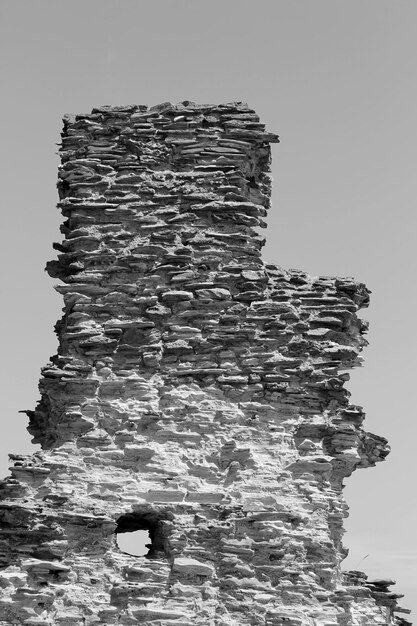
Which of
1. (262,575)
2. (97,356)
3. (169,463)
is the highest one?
(97,356)

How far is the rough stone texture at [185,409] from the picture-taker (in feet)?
29.7

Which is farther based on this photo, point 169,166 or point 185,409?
point 169,166

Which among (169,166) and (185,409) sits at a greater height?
(169,166)

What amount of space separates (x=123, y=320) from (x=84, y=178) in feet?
4.77

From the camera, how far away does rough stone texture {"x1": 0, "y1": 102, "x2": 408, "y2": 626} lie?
904 centimetres

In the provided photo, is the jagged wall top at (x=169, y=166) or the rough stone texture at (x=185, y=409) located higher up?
the jagged wall top at (x=169, y=166)

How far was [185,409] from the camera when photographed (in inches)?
377

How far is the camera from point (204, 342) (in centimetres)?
977

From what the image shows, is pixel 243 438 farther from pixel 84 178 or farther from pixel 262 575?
pixel 84 178

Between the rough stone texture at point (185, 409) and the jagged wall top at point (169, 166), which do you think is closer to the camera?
the rough stone texture at point (185, 409)

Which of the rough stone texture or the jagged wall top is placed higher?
the jagged wall top

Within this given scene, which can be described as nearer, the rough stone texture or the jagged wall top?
the rough stone texture

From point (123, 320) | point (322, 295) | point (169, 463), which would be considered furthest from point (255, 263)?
point (169, 463)

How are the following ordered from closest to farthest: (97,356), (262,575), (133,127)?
1. (262,575)
2. (97,356)
3. (133,127)
